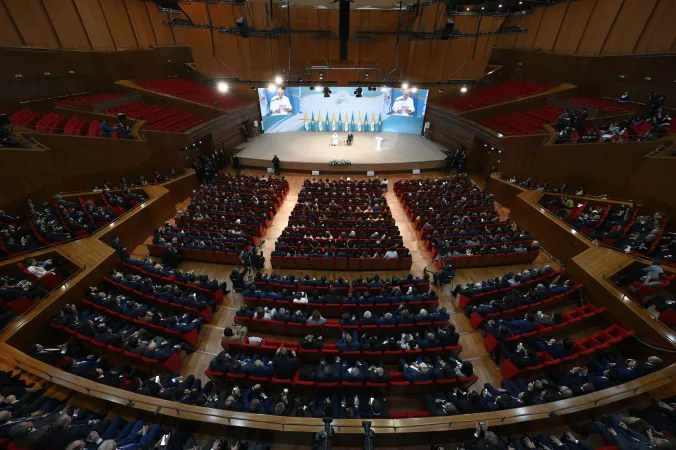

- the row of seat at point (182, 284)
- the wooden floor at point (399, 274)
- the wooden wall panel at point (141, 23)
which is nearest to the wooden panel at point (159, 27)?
the wooden wall panel at point (141, 23)

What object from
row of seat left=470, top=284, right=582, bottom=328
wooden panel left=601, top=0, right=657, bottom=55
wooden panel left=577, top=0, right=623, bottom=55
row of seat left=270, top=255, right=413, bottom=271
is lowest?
row of seat left=470, top=284, right=582, bottom=328

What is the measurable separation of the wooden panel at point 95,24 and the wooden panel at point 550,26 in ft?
79.0

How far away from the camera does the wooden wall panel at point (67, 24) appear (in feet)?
43.5

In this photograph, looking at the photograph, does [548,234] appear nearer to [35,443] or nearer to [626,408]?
[626,408]

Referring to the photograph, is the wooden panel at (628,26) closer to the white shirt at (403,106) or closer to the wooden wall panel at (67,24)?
the white shirt at (403,106)

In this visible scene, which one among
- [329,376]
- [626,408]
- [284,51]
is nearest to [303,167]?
[284,51]

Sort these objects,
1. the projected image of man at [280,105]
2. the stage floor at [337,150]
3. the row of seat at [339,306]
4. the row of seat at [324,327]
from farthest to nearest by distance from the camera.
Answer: the projected image of man at [280,105] → the stage floor at [337,150] → the row of seat at [339,306] → the row of seat at [324,327]

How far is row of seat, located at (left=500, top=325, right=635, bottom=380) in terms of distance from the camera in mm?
5828

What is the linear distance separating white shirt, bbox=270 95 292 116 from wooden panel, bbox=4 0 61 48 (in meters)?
10.6

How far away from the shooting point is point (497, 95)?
693 inches

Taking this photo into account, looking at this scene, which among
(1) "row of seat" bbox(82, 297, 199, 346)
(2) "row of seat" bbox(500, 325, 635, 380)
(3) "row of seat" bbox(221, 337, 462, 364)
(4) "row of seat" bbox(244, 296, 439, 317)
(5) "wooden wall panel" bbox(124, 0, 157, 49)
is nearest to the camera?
(2) "row of seat" bbox(500, 325, 635, 380)

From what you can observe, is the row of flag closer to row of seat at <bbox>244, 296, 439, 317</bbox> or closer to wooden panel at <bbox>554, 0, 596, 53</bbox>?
wooden panel at <bbox>554, 0, 596, 53</bbox>

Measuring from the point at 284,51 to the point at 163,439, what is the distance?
20.6 m

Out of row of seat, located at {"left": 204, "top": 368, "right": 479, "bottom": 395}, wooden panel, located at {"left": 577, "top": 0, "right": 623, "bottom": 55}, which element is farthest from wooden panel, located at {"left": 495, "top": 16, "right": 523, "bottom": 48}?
row of seat, located at {"left": 204, "top": 368, "right": 479, "bottom": 395}
